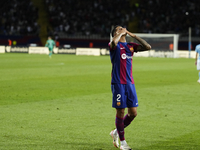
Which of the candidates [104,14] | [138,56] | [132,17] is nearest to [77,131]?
[138,56]

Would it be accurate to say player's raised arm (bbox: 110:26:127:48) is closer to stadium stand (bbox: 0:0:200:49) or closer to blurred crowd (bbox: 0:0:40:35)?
stadium stand (bbox: 0:0:200:49)

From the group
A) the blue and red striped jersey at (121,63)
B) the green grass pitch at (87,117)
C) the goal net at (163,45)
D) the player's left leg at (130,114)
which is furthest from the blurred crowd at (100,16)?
the blue and red striped jersey at (121,63)

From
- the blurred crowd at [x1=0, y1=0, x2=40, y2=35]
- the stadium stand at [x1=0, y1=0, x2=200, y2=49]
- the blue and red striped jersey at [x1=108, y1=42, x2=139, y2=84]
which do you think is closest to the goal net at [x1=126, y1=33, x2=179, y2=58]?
the stadium stand at [x1=0, y1=0, x2=200, y2=49]

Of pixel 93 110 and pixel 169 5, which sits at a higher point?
pixel 169 5

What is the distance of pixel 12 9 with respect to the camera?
61312mm

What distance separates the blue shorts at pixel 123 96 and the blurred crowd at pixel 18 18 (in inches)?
2049

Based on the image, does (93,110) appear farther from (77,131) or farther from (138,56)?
(138,56)

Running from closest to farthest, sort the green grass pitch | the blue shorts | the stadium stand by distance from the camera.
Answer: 1. the blue shorts
2. the green grass pitch
3. the stadium stand

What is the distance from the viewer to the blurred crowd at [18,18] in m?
58.2

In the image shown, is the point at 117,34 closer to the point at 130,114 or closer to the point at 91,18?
the point at 130,114

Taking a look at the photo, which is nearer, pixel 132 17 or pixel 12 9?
pixel 132 17

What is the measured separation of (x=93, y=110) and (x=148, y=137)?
3207mm

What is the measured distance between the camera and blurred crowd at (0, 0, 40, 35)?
191 feet

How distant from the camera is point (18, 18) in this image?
59906 millimetres
